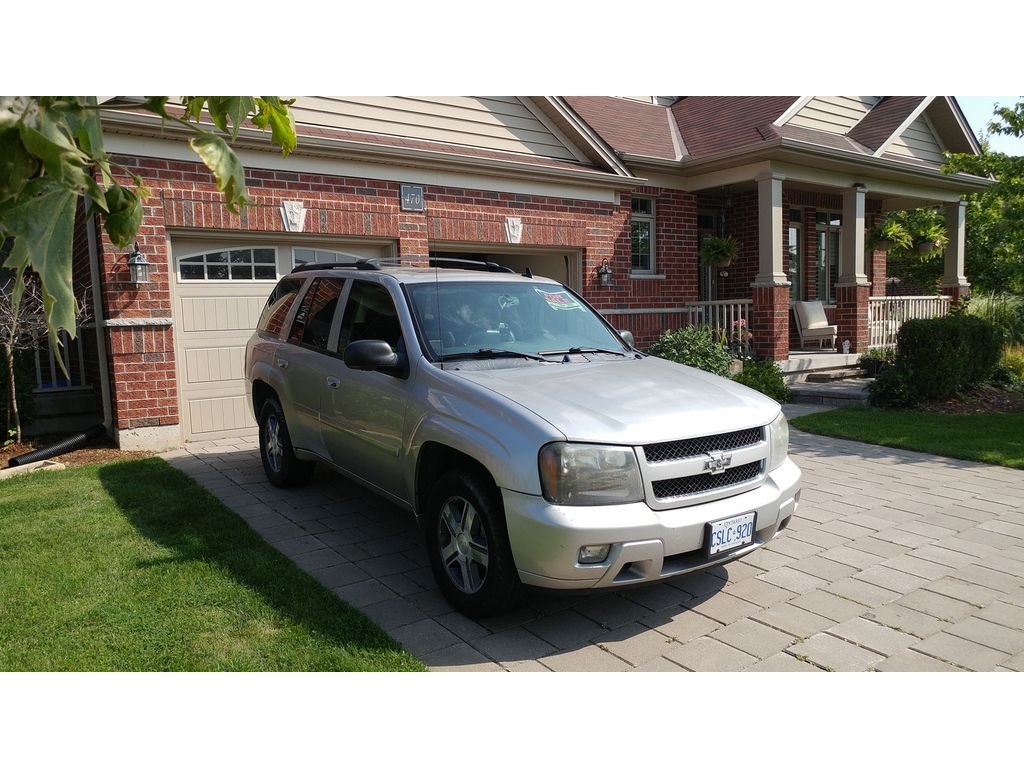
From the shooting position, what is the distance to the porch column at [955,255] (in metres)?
16.5

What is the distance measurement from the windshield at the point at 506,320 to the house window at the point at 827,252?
13339mm

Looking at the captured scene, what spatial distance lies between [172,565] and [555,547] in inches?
109

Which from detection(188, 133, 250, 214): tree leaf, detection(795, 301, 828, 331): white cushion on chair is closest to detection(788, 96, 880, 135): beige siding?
detection(795, 301, 828, 331): white cushion on chair

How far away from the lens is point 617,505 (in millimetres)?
3547

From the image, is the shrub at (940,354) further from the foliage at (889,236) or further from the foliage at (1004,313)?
the foliage at (889,236)

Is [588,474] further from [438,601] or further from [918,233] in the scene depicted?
A: [918,233]

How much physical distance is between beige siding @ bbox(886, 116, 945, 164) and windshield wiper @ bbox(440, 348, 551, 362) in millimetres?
13926

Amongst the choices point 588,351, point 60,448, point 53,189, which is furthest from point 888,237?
point 53,189

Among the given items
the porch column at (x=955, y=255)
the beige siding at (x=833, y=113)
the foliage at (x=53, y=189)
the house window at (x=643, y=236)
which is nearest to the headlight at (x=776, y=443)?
the foliage at (x=53, y=189)

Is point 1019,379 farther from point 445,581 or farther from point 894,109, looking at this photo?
point 445,581

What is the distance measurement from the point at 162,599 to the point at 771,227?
11.3 meters

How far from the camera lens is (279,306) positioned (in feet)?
22.1

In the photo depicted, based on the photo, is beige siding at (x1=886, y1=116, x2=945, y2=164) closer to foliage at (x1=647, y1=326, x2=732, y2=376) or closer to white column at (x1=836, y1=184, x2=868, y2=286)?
white column at (x1=836, y1=184, x2=868, y2=286)

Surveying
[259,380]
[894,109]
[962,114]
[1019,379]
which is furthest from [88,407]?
[962,114]
